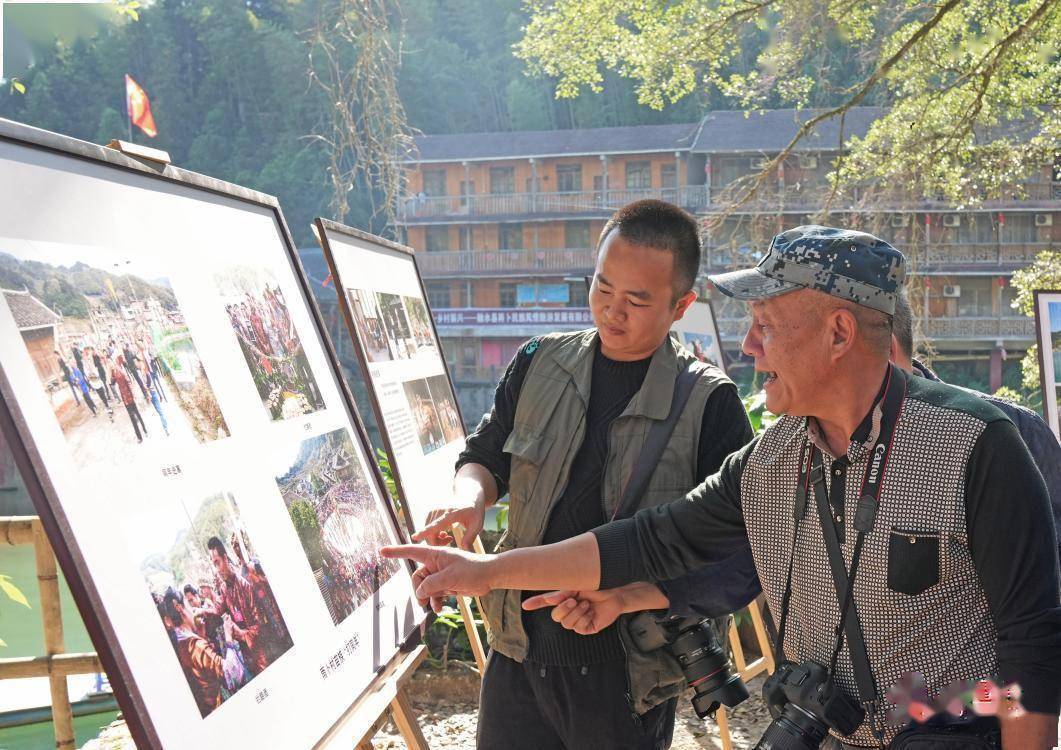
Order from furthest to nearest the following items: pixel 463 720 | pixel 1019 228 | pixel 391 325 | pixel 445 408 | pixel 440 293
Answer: pixel 440 293, pixel 1019 228, pixel 463 720, pixel 445 408, pixel 391 325

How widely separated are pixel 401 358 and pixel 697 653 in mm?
1367

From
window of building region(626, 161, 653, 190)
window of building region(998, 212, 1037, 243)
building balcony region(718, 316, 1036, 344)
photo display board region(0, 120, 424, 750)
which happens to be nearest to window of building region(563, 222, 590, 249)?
window of building region(626, 161, 653, 190)

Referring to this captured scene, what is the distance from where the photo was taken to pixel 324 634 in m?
1.58

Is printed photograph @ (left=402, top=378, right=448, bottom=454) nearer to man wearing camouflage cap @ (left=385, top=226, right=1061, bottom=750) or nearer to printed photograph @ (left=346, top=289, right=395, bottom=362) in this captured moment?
printed photograph @ (left=346, top=289, right=395, bottom=362)

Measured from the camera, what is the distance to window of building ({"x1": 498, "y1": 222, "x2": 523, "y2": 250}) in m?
29.5

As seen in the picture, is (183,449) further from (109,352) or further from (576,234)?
(576,234)

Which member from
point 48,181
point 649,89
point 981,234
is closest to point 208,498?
point 48,181

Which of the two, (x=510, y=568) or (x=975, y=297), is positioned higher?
(x=510, y=568)

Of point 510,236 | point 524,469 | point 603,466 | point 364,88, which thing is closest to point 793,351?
point 603,466

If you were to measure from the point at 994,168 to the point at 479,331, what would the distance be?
2037cm

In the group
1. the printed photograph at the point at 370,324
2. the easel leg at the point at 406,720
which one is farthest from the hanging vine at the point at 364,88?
the easel leg at the point at 406,720

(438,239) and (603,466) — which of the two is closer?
(603,466)

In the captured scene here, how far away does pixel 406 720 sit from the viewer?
190cm

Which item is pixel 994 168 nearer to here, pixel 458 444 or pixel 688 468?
pixel 458 444
